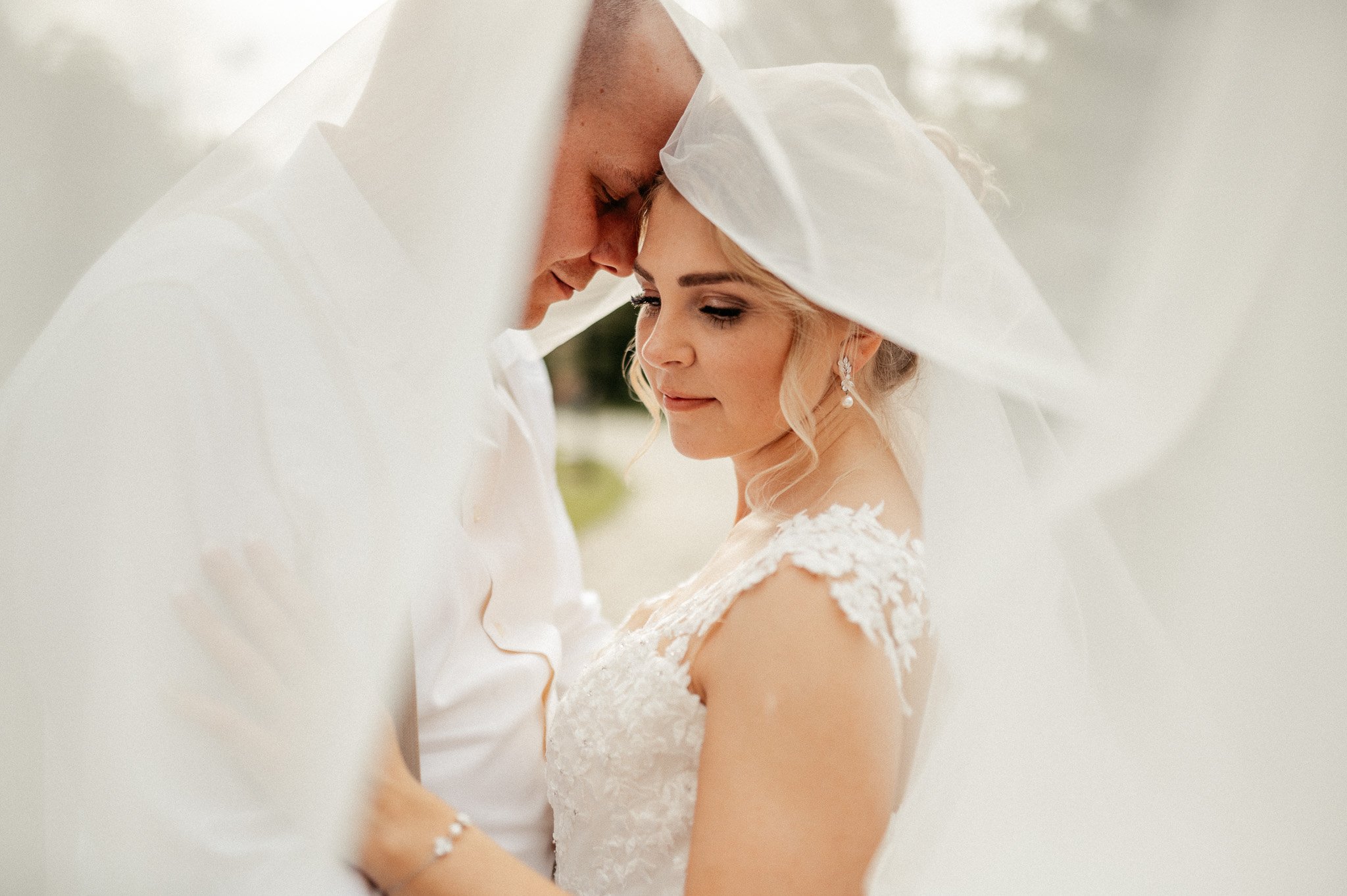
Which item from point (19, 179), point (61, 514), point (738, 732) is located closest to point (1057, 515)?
point (738, 732)

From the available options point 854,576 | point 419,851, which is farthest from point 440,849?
point 854,576

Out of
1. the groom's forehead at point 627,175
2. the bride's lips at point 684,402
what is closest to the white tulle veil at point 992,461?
the groom's forehead at point 627,175

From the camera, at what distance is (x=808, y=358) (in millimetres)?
2178

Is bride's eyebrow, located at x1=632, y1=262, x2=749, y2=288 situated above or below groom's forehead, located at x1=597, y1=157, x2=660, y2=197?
below

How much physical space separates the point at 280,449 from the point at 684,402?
0.89 metres

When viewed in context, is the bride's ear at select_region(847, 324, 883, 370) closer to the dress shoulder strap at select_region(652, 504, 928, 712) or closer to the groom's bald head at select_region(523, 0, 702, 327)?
the dress shoulder strap at select_region(652, 504, 928, 712)

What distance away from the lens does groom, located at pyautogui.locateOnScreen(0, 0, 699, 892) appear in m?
1.59

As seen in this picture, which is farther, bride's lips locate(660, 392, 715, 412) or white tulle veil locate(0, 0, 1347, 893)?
bride's lips locate(660, 392, 715, 412)

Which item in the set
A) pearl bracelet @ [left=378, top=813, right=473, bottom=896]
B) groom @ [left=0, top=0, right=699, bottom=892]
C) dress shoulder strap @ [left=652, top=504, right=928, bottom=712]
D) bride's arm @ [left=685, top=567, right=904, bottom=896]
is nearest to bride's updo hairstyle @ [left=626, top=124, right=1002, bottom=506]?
dress shoulder strap @ [left=652, top=504, right=928, bottom=712]

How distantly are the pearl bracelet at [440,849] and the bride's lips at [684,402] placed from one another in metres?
0.96

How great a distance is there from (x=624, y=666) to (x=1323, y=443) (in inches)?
53.3

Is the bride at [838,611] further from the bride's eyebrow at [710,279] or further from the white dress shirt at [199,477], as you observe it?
the white dress shirt at [199,477]

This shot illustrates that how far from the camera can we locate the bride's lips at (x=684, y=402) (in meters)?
2.27

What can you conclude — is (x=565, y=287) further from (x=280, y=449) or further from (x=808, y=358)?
(x=280, y=449)
